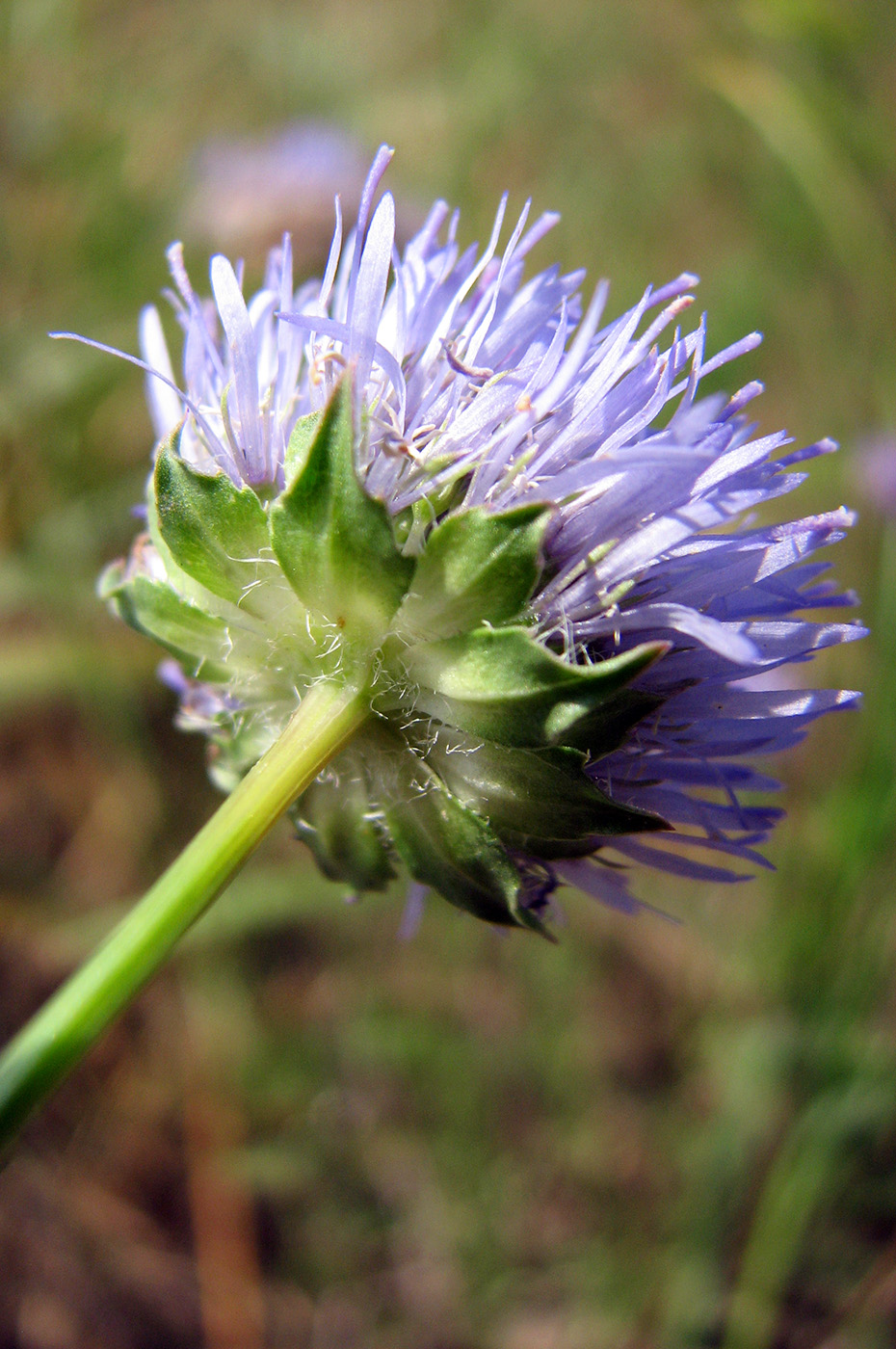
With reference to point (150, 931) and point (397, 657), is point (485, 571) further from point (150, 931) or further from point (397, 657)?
point (150, 931)

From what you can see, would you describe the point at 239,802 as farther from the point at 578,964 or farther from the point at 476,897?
the point at 578,964

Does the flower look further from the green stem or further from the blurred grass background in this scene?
the blurred grass background

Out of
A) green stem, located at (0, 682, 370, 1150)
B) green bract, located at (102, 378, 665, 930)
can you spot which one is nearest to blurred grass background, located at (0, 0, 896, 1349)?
green bract, located at (102, 378, 665, 930)

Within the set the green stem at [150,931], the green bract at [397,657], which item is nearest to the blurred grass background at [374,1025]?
the green bract at [397,657]

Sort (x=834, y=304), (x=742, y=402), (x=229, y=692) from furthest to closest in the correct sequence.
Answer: (x=834, y=304)
(x=229, y=692)
(x=742, y=402)

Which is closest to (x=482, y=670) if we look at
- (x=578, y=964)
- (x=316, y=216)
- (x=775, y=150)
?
(x=578, y=964)
